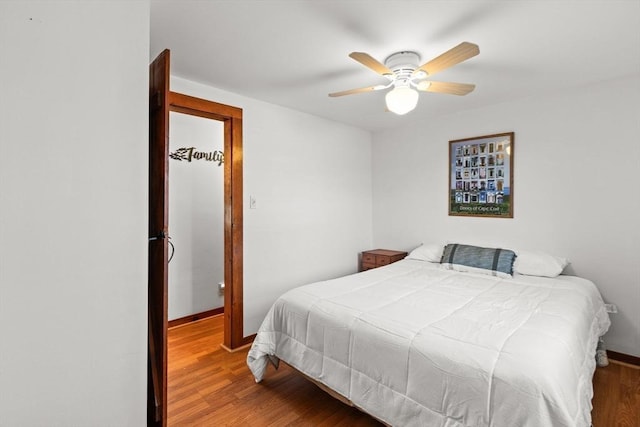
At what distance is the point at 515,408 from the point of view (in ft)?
4.14

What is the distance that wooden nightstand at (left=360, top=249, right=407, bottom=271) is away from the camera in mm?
3886

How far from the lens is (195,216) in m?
3.78

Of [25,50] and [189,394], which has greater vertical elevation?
[25,50]

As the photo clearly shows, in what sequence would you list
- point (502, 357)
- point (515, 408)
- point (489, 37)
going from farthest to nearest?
1. point (489, 37)
2. point (502, 357)
3. point (515, 408)

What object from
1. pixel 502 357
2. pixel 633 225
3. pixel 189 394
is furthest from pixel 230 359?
pixel 633 225

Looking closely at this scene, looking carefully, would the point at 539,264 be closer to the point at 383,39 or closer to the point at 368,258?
the point at 368,258

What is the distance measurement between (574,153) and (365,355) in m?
2.78

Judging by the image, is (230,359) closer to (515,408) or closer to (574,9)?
(515,408)

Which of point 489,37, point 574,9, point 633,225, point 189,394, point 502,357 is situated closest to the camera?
point 502,357

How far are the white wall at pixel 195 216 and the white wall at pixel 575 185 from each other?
275 cm

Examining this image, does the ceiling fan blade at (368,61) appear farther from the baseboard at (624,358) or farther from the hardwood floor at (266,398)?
the baseboard at (624,358)

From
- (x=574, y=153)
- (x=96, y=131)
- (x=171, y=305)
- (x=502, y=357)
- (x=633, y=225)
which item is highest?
(x=574, y=153)

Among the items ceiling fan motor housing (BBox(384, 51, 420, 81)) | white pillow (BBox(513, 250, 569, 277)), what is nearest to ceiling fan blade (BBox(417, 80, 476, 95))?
ceiling fan motor housing (BBox(384, 51, 420, 81))

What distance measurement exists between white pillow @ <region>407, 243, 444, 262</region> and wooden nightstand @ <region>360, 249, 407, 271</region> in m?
0.30
